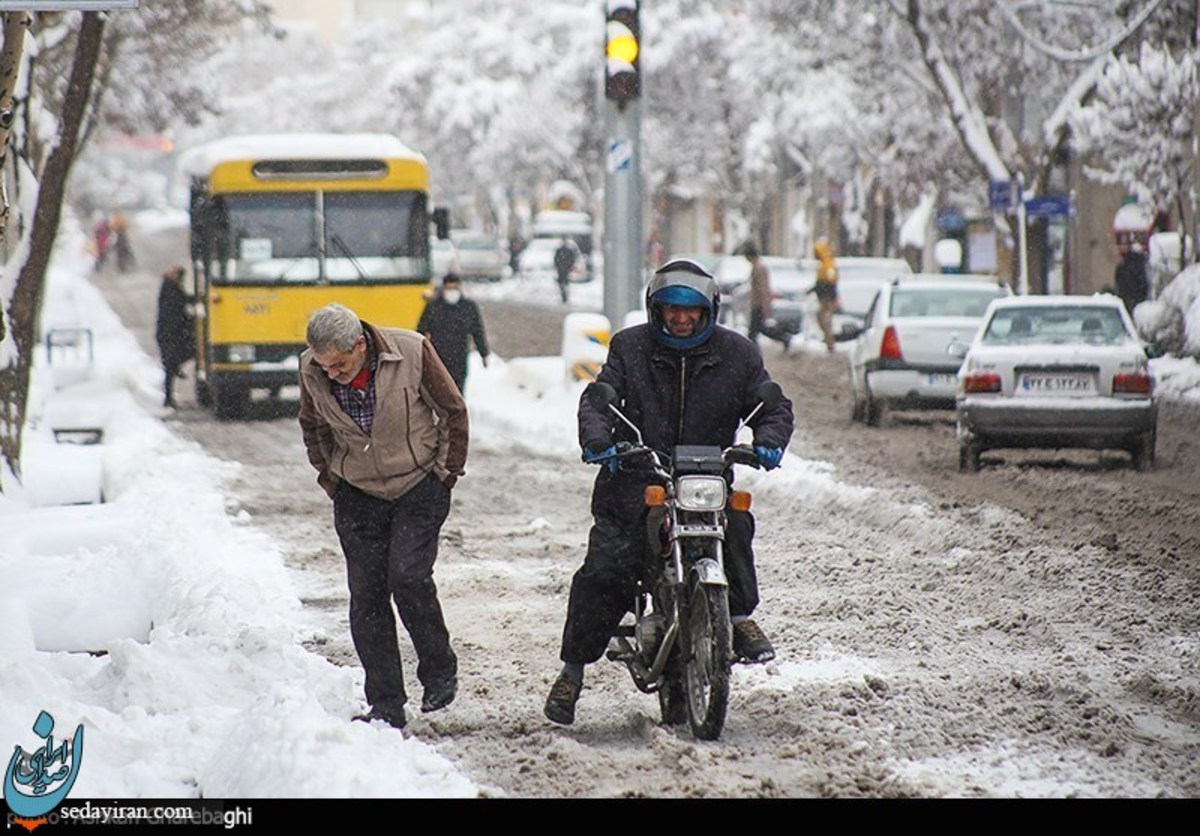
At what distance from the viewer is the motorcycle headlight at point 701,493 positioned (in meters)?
7.20

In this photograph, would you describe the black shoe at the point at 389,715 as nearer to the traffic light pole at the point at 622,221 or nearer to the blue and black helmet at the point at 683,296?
the blue and black helmet at the point at 683,296

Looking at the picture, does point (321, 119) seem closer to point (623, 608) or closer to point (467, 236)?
point (467, 236)

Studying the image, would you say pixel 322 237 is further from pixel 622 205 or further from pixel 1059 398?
pixel 1059 398

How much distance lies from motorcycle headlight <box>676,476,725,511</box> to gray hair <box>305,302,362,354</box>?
1.27 metres

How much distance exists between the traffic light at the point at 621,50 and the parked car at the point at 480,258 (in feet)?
184

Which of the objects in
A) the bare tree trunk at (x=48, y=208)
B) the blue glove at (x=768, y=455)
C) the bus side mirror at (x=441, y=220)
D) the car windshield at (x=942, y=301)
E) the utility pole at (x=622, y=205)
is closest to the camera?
the blue glove at (x=768, y=455)

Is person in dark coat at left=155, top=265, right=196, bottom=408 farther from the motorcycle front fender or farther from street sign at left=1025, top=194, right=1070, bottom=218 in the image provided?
the motorcycle front fender

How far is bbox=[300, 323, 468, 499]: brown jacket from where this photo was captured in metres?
7.74

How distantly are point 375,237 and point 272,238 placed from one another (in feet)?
3.51

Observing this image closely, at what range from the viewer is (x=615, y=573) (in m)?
7.66

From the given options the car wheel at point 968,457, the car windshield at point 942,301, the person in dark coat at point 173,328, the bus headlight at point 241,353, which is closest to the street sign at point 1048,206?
the car windshield at point 942,301

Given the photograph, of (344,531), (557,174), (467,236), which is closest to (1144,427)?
(344,531)

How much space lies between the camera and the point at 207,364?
2373 cm

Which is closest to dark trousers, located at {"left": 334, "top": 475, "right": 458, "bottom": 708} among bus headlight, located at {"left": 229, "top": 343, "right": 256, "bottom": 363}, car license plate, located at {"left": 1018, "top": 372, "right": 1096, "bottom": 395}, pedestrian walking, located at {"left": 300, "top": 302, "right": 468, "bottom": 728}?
pedestrian walking, located at {"left": 300, "top": 302, "right": 468, "bottom": 728}
